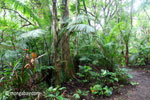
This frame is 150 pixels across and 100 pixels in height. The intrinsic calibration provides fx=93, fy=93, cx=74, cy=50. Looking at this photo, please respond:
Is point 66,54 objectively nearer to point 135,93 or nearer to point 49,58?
point 49,58

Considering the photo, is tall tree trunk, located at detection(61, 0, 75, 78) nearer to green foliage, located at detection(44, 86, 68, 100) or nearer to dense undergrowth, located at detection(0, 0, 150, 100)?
dense undergrowth, located at detection(0, 0, 150, 100)

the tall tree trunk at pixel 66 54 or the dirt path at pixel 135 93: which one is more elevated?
the tall tree trunk at pixel 66 54

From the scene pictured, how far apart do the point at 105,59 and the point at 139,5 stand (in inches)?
292

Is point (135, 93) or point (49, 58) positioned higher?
point (49, 58)

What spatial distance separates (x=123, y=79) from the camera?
280cm

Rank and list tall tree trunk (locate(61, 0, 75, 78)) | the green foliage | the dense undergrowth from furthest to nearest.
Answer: tall tree trunk (locate(61, 0, 75, 78))
the dense undergrowth
the green foliage

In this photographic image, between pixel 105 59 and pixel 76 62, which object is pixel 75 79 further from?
pixel 105 59

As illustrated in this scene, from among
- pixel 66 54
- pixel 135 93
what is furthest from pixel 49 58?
pixel 135 93

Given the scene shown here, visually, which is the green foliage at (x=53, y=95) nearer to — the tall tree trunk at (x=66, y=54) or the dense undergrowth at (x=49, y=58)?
the dense undergrowth at (x=49, y=58)

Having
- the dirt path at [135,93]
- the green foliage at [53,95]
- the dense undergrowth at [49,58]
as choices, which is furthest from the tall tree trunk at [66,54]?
the dirt path at [135,93]

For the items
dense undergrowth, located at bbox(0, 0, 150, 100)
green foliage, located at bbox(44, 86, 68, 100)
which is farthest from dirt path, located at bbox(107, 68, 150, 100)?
green foliage, located at bbox(44, 86, 68, 100)

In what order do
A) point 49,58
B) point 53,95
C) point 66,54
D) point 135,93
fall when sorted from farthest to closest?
point 66,54
point 49,58
point 135,93
point 53,95

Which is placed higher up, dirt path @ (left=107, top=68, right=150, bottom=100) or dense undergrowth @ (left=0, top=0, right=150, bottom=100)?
dense undergrowth @ (left=0, top=0, right=150, bottom=100)

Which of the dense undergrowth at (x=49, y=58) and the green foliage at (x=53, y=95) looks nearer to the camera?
the green foliage at (x=53, y=95)
